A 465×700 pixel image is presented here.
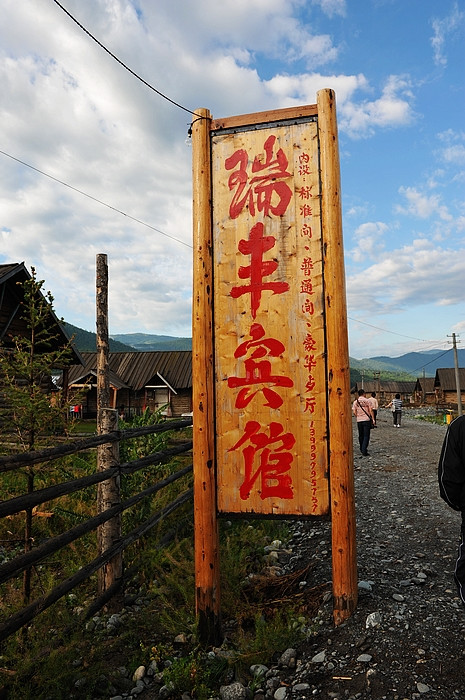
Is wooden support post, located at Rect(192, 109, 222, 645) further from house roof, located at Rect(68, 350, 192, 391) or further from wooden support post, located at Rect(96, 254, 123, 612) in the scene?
house roof, located at Rect(68, 350, 192, 391)

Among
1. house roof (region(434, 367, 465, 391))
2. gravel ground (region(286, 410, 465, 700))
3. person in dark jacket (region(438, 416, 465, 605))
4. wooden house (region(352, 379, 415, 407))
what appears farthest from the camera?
wooden house (region(352, 379, 415, 407))

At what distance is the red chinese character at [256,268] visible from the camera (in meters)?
3.97

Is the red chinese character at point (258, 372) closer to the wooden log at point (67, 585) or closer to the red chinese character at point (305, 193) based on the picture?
the red chinese character at point (305, 193)

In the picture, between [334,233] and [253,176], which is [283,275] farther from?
[253,176]

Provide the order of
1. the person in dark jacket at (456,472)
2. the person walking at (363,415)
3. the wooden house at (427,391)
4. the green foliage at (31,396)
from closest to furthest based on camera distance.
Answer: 1. the person in dark jacket at (456,472)
2. the green foliage at (31,396)
3. the person walking at (363,415)
4. the wooden house at (427,391)

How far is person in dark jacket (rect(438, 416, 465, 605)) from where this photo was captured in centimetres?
315

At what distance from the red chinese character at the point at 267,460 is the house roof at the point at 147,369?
27.6 metres

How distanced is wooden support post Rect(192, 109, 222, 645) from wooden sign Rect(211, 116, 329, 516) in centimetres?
9

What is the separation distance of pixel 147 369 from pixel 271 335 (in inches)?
1180

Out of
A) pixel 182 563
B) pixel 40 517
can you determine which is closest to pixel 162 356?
pixel 40 517

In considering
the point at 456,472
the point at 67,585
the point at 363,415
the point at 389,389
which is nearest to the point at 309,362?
the point at 456,472

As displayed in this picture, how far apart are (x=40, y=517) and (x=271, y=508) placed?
4598mm

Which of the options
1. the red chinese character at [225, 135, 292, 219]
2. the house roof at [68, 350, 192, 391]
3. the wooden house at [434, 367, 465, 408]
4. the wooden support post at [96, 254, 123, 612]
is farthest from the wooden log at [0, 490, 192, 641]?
the wooden house at [434, 367, 465, 408]

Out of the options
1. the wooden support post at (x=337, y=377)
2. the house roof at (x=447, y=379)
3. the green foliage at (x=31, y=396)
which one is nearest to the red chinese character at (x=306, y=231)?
the wooden support post at (x=337, y=377)
